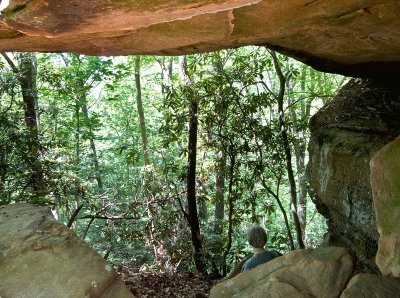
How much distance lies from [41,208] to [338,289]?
11.8 ft

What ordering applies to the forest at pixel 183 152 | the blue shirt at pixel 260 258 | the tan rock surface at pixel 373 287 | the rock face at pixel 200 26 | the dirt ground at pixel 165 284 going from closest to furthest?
the rock face at pixel 200 26
the tan rock surface at pixel 373 287
the blue shirt at pixel 260 258
the dirt ground at pixel 165 284
the forest at pixel 183 152

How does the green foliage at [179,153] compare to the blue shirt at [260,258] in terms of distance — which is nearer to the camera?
the blue shirt at [260,258]

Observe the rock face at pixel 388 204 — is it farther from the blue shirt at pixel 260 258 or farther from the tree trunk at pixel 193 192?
the tree trunk at pixel 193 192

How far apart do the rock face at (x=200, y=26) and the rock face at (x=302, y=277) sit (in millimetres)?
2430

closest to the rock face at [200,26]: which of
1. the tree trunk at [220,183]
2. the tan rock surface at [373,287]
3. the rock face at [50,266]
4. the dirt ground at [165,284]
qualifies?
the rock face at [50,266]

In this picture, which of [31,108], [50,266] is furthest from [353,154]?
[31,108]

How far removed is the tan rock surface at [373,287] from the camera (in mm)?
3611

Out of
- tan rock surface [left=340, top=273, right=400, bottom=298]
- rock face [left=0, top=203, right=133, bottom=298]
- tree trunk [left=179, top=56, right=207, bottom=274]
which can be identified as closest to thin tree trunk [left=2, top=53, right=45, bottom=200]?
tree trunk [left=179, top=56, right=207, bottom=274]

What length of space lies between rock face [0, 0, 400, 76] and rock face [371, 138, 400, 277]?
Result: 1362 millimetres

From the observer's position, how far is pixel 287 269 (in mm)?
4352

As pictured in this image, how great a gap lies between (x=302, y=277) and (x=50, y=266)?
2.62m

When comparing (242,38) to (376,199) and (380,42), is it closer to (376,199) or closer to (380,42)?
(380,42)

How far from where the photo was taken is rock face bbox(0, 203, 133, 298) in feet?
Result: 13.4

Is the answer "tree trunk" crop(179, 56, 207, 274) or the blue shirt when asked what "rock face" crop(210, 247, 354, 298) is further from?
"tree trunk" crop(179, 56, 207, 274)
